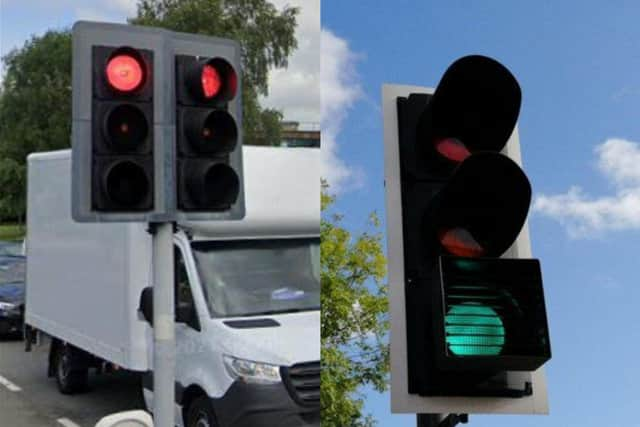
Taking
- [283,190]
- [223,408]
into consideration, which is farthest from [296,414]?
[283,190]

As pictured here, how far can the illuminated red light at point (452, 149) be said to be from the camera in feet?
9.25

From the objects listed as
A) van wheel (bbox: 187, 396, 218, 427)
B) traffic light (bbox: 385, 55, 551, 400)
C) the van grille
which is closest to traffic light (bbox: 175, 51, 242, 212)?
traffic light (bbox: 385, 55, 551, 400)

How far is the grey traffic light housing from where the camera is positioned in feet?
14.8

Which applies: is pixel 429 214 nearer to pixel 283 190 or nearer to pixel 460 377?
pixel 460 377

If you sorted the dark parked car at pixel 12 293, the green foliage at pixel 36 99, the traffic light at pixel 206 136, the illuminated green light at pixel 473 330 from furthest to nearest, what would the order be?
Result: the green foliage at pixel 36 99 → the dark parked car at pixel 12 293 → the traffic light at pixel 206 136 → the illuminated green light at pixel 473 330

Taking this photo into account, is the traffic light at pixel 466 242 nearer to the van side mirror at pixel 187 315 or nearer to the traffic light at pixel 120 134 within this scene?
the traffic light at pixel 120 134

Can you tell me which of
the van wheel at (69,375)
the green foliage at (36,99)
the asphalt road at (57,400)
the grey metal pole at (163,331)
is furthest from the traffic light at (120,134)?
the green foliage at (36,99)

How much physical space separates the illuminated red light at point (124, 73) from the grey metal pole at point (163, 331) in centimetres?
73

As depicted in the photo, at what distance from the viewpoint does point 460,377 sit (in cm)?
256

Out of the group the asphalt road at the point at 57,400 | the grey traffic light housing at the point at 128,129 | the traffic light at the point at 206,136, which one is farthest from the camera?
the asphalt road at the point at 57,400

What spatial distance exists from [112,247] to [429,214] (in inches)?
325

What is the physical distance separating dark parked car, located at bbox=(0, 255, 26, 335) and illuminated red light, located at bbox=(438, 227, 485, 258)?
14936mm

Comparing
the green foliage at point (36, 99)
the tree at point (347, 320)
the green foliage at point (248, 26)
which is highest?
the green foliage at point (248, 26)

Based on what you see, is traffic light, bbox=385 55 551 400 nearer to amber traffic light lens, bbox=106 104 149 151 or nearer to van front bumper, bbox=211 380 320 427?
amber traffic light lens, bbox=106 104 149 151
